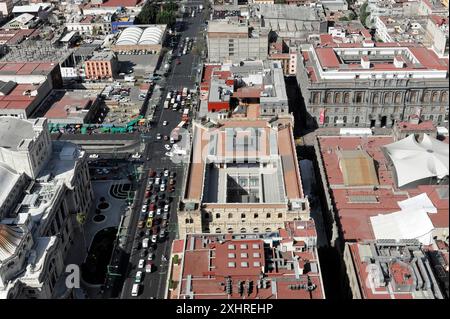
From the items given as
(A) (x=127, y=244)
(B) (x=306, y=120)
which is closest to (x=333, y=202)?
(A) (x=127, y=244)

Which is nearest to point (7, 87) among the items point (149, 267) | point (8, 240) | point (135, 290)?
point (8, 240)

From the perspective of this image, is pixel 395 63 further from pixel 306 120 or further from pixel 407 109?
pixel 306 120

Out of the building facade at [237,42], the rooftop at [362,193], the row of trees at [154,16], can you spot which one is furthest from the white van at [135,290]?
the row of trees at [154,16]

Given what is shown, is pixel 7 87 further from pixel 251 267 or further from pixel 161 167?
pixel 251 267

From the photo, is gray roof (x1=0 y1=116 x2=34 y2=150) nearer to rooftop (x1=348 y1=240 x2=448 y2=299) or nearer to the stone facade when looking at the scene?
rooftop (x1=348 y1=240 x2=448 y2=299)

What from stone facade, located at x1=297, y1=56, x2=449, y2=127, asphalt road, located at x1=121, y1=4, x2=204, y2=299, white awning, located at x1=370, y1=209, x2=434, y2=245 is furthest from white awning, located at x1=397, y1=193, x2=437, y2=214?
stone facade, located at x1=297, y1=56, x2=449, y2=127
